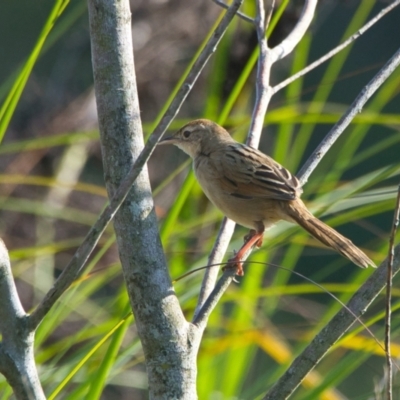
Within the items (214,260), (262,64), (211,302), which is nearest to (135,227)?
(211,302)

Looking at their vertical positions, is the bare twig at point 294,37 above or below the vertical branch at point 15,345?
above

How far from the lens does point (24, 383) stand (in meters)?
1.62

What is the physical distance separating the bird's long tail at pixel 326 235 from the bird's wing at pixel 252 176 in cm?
14

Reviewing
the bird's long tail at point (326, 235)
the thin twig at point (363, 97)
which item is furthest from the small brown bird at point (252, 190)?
the thin twig at point (363, 97)

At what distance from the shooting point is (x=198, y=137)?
4.35 meters

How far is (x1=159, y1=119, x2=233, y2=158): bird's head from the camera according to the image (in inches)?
169

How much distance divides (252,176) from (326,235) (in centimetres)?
76

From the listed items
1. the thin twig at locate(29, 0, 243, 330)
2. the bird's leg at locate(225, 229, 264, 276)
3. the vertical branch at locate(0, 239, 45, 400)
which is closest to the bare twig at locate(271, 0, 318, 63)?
the bird's leg at locate(225, 229, 264, 276)

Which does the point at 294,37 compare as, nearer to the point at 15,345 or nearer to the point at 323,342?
the point at 323,342

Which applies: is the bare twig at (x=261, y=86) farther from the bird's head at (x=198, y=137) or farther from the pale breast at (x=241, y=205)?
the bird's head at (x=198, y=137)

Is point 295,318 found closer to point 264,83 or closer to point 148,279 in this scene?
point 264,83

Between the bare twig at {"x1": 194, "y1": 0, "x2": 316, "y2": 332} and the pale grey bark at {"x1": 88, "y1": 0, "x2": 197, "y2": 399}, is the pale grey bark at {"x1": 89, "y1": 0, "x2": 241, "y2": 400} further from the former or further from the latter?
the bare twig at {"x1": 194, "y1": 0, "x2": 316, "y2": 332}

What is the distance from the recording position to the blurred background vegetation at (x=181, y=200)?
2.55m

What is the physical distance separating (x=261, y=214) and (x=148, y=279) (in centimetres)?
196
